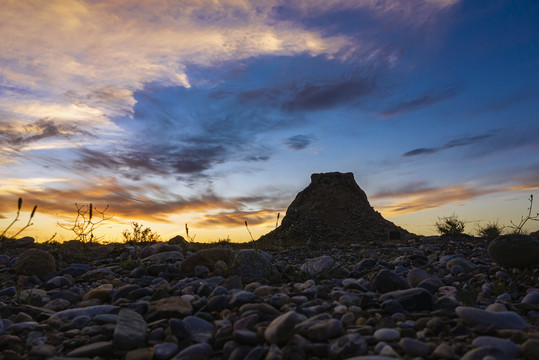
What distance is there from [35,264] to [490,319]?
630 cm

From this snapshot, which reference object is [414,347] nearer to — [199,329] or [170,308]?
[199,329]

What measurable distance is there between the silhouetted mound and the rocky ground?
34.9ft

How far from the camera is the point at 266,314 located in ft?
11.2

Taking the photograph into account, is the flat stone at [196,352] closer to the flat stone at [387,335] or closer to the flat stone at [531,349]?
the flat stone at [387,335]

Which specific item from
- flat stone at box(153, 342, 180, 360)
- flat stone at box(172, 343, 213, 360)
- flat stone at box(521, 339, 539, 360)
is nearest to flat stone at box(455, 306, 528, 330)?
flat stone at box(521, 339, 539, 360)

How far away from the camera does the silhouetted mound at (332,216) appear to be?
1655 cm

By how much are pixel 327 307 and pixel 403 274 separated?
2.33 metres

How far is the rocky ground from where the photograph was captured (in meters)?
2.81

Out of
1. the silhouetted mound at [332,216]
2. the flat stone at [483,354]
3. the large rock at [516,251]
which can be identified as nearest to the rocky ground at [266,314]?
the flat stone at [483,354]

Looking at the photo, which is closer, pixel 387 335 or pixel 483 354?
pixel 483 354

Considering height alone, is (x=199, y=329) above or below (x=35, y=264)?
below

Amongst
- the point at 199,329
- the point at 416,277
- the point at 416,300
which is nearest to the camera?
the point at 199,329

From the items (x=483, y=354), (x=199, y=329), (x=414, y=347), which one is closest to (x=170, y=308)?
(x=199, y=329)

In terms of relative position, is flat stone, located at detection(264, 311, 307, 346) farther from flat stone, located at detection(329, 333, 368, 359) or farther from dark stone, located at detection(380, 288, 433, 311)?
dark stone, located at detection(380, 288, 433, 311)
